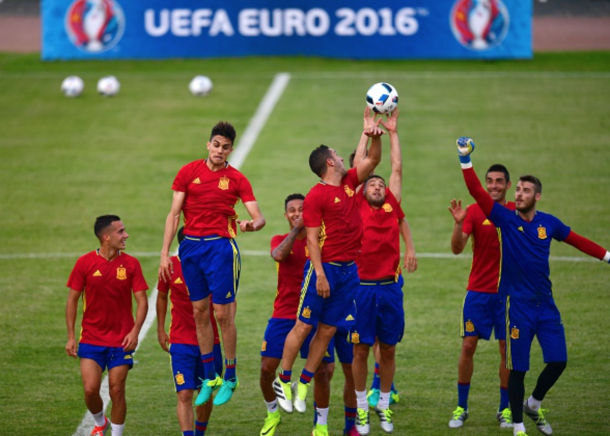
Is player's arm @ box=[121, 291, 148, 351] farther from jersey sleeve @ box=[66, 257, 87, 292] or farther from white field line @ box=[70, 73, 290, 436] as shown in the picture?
white field line @ box=[70, 73, 290, 436]

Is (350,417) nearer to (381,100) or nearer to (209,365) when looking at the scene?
(209,365)

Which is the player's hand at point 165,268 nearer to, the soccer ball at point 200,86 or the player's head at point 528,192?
the player's head at point 528,192

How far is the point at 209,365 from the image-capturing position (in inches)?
440

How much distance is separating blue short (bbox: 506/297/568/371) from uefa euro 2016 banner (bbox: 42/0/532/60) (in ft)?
68.4

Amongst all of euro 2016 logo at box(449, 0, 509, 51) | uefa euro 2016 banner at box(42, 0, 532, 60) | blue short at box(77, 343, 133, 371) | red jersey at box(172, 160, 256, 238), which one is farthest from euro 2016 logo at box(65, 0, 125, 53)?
blue short at box(77, 343, 133, 371)

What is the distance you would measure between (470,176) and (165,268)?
319 centimetres

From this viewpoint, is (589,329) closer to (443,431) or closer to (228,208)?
(443,431)

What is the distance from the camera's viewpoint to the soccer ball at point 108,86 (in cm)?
2977

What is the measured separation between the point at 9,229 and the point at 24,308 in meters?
4.77

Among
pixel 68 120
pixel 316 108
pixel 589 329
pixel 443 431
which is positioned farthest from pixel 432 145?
pixel 443 431

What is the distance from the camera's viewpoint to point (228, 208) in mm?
11250

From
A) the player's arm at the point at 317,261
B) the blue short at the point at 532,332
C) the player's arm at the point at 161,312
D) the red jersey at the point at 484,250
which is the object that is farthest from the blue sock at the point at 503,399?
the player's arm at the point at 161,312

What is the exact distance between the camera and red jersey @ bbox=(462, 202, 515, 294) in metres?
12.3

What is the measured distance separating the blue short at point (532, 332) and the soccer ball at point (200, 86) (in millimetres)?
19525
